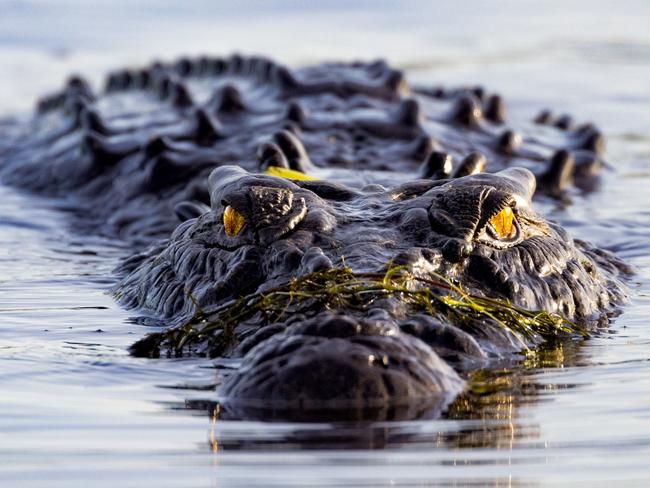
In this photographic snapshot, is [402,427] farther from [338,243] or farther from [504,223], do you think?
[504,223]

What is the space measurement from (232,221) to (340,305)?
1.28 metres

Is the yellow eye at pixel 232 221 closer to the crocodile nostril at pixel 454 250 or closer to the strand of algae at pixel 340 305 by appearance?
the strand of algae at pixel 340 305

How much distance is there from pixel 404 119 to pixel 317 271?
19.4 feet

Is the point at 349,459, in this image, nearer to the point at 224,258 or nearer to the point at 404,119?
the point at 224,258

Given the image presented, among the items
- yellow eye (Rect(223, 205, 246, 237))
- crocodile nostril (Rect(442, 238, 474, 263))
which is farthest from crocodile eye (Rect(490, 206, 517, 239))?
yellow eye (Rect(223, 205, 246, 237))

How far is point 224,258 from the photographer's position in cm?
676

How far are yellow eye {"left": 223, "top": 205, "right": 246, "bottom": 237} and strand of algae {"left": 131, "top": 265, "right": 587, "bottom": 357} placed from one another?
0.57m

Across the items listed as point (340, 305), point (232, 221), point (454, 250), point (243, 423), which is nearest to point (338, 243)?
point (454, 250)

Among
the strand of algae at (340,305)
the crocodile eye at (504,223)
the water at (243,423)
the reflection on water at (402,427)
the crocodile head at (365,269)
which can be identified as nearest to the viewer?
the water at (243,423)

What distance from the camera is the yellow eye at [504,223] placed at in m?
6.74

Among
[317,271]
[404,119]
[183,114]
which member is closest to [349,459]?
[317,271]

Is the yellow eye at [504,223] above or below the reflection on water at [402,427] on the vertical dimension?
above

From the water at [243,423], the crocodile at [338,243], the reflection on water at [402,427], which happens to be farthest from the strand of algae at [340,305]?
the reflection on water at [402,427]

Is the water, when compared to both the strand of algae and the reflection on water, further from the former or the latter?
the strand of algae
